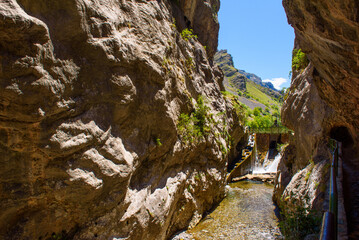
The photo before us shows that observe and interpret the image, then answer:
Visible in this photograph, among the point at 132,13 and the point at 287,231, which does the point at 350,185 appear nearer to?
the point at 287,231

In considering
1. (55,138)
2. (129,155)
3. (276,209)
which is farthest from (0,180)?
(276,209)

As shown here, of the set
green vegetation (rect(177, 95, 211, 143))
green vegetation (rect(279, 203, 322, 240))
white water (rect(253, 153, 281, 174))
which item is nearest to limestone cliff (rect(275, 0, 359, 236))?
green vegetation (rect(279, 203, 322, 240))

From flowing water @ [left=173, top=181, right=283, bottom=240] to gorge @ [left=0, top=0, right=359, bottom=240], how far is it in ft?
3.63

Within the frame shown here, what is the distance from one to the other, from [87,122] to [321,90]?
9923 mm

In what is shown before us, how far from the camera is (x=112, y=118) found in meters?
7.01

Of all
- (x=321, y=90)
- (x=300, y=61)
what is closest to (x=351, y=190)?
(x=321, y=90)

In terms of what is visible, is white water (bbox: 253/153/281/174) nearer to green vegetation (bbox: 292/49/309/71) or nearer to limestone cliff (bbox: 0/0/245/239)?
green vegetation (bbox: 292/49/309/71)

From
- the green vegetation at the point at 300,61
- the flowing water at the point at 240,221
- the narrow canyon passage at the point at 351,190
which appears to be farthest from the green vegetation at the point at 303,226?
the green vegetation at the point at 300,61

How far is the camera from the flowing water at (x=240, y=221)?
987 centimetres

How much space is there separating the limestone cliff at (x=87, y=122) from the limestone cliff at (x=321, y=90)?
224 inches

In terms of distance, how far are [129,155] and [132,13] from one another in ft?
19.6

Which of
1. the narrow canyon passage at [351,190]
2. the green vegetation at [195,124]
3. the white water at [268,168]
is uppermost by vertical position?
the green vegetation at [195,124]

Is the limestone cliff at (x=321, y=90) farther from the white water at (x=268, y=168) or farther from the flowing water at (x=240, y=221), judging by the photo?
the white water at (x=268, y=168)

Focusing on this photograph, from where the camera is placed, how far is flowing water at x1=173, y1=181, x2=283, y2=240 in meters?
9.87
